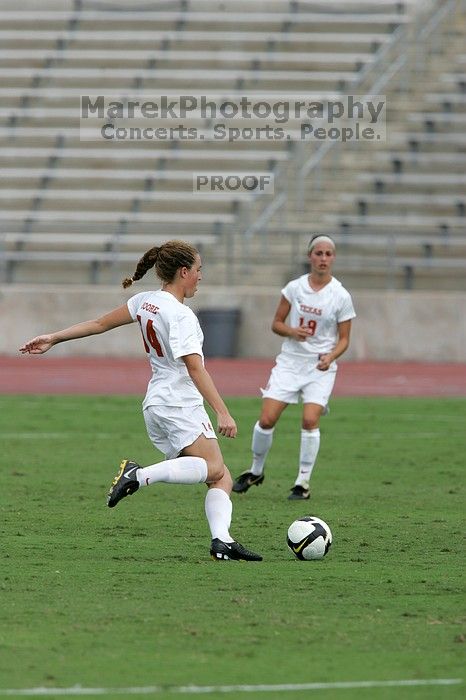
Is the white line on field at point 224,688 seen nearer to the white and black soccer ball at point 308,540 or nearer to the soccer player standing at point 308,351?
the white and black soccer ball at point 308,540

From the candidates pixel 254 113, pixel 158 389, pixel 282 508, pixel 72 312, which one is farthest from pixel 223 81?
pixel 158 389

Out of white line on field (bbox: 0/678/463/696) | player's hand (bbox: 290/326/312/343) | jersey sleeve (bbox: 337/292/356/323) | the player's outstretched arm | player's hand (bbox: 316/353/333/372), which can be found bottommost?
white line on field (bbox: 0/678/463/696)

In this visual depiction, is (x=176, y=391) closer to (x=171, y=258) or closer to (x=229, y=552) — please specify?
(x=171, y=258)

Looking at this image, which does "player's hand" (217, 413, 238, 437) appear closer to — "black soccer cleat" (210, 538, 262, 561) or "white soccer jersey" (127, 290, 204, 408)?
"white soccer jersey" (127, 290, 204, 408)

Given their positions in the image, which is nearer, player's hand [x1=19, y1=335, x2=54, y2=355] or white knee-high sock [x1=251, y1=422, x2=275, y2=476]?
player's hand [x1=19, y1=335, x2=54, y2=355]

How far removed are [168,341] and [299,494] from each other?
3.59 metres

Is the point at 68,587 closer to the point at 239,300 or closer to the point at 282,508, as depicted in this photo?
the point at 282,508

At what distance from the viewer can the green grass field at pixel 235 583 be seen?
5742mm

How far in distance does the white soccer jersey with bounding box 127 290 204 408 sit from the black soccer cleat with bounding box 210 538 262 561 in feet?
2.71

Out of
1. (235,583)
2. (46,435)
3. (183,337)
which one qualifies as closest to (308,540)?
(235,583)

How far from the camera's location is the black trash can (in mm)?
25031

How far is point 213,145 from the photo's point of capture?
99.4 feet

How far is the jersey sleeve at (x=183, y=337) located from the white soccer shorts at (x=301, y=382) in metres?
3.80

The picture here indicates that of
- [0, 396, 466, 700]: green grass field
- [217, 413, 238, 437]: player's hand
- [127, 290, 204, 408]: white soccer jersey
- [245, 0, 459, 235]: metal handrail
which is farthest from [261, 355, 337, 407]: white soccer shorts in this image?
[245, 0, 459, 235]: metal handrail
